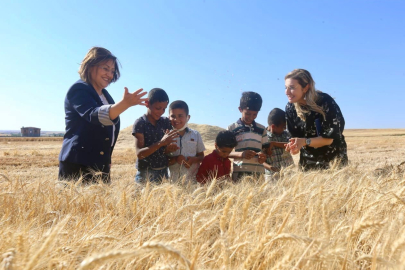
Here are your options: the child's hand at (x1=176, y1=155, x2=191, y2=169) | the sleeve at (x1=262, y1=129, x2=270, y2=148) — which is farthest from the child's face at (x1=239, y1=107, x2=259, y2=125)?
the child's hand at (x1=176, y1=155, x2=191, y2=169)

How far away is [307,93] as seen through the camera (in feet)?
11.4

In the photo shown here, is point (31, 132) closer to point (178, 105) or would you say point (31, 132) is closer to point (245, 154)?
point (178, 105)

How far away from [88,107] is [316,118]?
249 centimetres

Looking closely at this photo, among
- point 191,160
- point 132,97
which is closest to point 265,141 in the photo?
point 191,160

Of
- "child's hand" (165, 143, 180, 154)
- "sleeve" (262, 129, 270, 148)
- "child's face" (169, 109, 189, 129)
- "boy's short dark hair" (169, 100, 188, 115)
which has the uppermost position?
"boy's short dark hair" (169, 100, 188, 115)

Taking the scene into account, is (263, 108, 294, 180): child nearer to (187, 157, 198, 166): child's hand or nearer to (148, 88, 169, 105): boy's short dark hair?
(187, 157, 198, 166): child's hand

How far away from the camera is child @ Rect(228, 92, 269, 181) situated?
372 centimetres

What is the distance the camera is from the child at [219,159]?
3.47 m

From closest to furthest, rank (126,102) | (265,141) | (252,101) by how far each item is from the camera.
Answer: (126,102), (252,101), (265,141)

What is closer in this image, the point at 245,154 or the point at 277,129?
the point at 245,154

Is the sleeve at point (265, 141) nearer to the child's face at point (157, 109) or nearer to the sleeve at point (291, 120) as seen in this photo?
the sleeve at point (291, 120)

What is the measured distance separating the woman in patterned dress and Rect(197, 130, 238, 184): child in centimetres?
70

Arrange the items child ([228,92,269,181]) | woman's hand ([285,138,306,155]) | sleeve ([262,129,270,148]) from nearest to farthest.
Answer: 1. woman's hand ([285,138,306,155])
2. child ([228,92,269,181])
3. sleeve ([262,129,270,148])

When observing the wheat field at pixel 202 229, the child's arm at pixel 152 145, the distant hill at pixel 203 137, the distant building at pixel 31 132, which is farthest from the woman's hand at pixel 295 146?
the distant building at pixel 31 132
